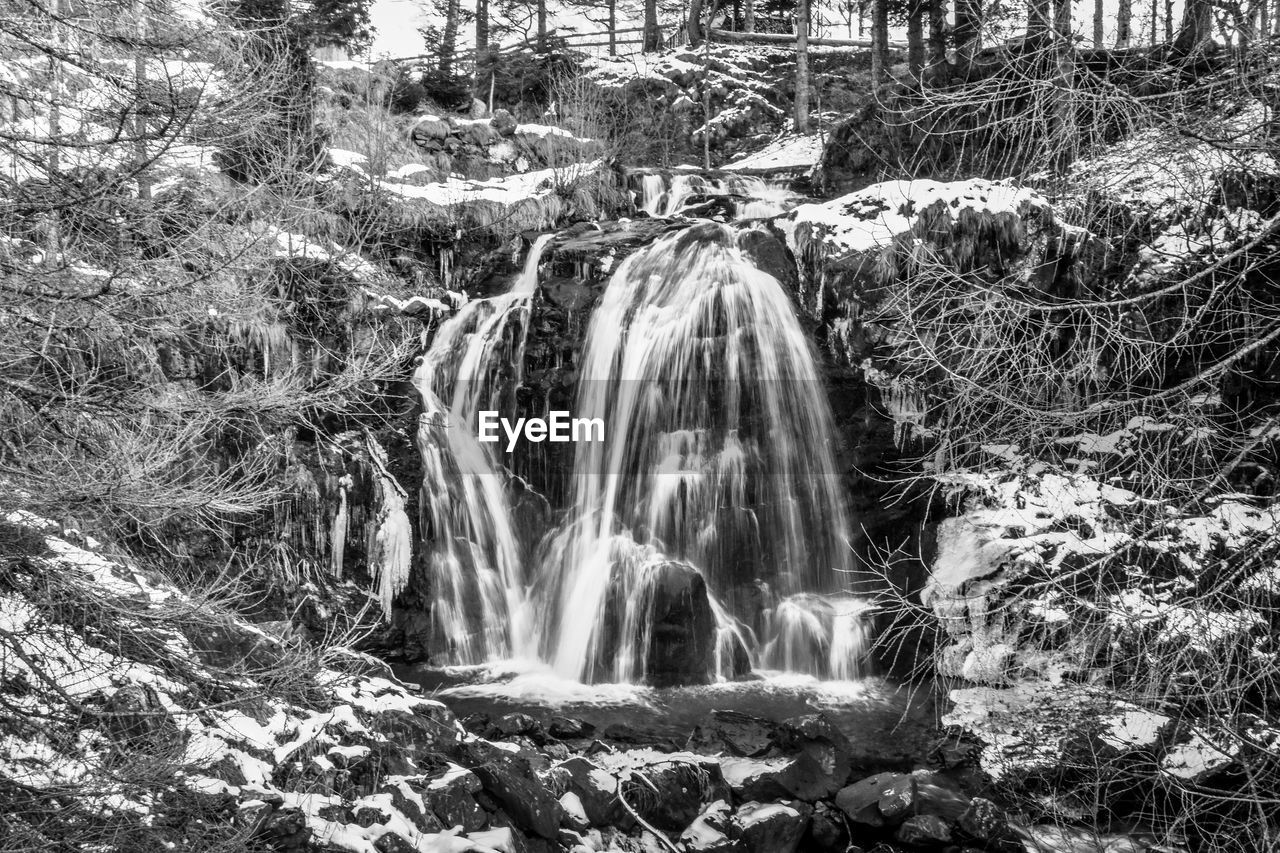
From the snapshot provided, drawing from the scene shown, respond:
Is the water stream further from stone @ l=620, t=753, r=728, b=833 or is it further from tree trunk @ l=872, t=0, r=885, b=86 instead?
tree trunk @ l=872, t=0, r=885, b=86

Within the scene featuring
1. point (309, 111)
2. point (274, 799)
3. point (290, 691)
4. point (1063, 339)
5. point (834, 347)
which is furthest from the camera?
point (309, 111)

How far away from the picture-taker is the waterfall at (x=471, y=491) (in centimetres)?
994

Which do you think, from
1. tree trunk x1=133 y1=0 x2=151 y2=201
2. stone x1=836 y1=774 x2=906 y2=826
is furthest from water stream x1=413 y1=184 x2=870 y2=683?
tree trunk x1=133 y1=0 x2=151 y2=201

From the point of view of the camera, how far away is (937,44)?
14523 mm

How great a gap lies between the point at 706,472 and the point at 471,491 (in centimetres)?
280

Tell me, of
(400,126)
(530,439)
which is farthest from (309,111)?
(530,439)

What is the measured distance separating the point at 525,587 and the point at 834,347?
14.8ft

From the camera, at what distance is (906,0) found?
17609mm

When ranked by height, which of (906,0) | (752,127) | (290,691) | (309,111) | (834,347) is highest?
(906,0)

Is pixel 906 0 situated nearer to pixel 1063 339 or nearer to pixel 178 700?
pixel 1063 339

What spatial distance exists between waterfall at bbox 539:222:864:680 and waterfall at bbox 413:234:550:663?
552mm

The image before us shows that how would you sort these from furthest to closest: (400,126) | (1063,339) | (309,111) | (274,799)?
1. (400,126)
2. (309,111)
3. (1063,339)
4. (274,799)

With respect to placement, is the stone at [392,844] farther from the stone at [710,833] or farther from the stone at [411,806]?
the stone at [710,833]

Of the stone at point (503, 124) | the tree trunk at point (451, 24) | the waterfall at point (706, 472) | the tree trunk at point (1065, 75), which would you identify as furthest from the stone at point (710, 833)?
the tree trunk at point (451, 24)
